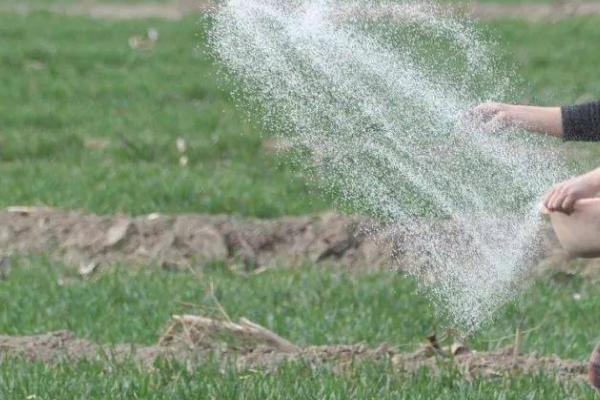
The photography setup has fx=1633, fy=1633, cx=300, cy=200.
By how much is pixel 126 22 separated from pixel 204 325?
14.3 meters

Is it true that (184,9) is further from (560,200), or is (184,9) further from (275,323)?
(560,200)

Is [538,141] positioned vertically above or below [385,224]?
above

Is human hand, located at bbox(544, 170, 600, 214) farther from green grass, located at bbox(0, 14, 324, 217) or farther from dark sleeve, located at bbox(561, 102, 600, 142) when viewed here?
green grass, located at bbox(0, 14, 324, 217)

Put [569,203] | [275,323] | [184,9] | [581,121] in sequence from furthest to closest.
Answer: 1. [184,9]
2. [275,323]
3. [581,121]
4. [569,203]

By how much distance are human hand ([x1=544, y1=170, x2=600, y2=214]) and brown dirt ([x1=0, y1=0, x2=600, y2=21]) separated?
16415mm

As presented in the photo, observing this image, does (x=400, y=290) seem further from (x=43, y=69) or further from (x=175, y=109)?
(x=43, y=69)

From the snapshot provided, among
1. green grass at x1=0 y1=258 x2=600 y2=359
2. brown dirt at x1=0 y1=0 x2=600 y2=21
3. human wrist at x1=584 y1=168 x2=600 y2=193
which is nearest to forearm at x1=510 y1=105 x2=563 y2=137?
human wrist at x1=584 y1=168 x2=600 y2=193

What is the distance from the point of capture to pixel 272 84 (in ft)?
18.8

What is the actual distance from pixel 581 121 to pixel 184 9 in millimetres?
19941

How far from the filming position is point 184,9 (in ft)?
79.6

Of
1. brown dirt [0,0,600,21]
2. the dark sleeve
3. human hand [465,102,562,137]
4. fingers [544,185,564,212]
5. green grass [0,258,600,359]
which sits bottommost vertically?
brown dirt [0,0,600,21]

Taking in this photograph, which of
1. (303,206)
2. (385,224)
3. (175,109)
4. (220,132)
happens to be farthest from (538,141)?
(175,109)

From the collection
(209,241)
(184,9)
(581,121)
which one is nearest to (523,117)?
(581,121)

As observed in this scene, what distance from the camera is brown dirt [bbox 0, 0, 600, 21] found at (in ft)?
71.6
